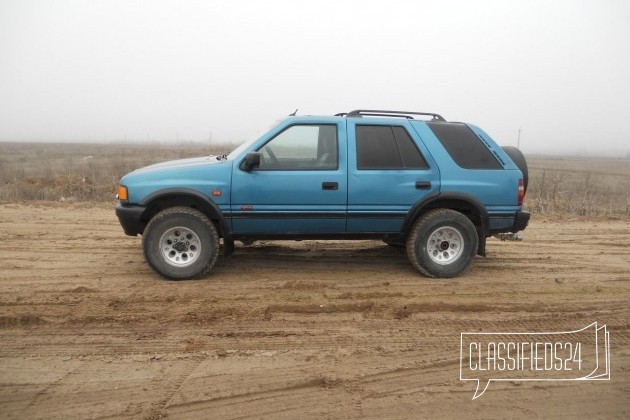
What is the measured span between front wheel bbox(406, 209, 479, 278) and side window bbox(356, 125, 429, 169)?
66cm

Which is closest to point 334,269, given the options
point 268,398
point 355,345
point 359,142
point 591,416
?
point 359,142

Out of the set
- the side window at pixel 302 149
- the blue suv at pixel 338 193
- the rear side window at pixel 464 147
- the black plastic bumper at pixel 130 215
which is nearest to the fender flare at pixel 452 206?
the blue suv at pixel 338 193

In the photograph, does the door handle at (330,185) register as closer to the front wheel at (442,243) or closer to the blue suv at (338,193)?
the blue suv at (338,193)

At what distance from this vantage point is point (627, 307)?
15.3 feet

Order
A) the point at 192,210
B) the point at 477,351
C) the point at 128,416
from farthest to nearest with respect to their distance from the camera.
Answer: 1. the point at 192,210
2. the point at 477,351
3. the point at 128,416

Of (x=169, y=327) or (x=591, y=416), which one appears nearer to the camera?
(x=591, y=416)

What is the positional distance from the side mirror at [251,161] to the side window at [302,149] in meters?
0.16

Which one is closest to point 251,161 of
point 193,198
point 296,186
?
point 296,186

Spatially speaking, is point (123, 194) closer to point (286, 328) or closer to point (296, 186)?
point (296, 186)

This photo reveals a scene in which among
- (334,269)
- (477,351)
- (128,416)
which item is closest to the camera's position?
(128,416)

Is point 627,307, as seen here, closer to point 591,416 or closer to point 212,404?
point 591,416

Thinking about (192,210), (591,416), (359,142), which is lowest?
(591,416)

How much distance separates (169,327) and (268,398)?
1420mm

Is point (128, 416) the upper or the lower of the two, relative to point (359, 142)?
lower
